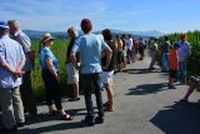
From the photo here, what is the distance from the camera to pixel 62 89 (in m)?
15.1

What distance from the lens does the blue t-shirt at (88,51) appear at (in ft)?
33.1

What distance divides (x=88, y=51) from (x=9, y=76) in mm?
1628

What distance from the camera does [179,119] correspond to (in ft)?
35.2

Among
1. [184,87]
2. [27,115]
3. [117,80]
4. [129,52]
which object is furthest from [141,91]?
[129,52]

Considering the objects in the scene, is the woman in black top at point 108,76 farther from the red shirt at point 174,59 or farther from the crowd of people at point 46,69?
the red shirt at point 174,59

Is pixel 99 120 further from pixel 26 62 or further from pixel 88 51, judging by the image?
pixel 26 62

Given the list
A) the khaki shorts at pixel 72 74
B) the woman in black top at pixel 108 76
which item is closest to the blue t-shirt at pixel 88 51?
the woman in black top at pixel 108 76

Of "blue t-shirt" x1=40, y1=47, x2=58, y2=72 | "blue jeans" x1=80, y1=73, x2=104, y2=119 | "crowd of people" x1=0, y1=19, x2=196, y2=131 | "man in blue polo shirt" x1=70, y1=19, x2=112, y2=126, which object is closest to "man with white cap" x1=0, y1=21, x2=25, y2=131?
"crowd of people" x1=0, y1=19, x2=196, y2=131

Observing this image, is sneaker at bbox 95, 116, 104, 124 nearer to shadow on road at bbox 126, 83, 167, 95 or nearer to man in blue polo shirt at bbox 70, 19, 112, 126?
man in blue polo shirt at bbox 70, 19, 112, 126

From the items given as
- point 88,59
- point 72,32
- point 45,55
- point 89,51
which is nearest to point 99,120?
point 88,59

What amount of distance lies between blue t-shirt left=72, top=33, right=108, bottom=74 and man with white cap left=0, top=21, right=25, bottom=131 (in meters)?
1.18

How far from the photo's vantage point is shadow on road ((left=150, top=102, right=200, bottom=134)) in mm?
9750

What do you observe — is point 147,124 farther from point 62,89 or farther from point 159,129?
point 62,89

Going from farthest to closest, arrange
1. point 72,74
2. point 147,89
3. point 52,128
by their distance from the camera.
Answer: point 147,89
point 72,74
point 52,128
